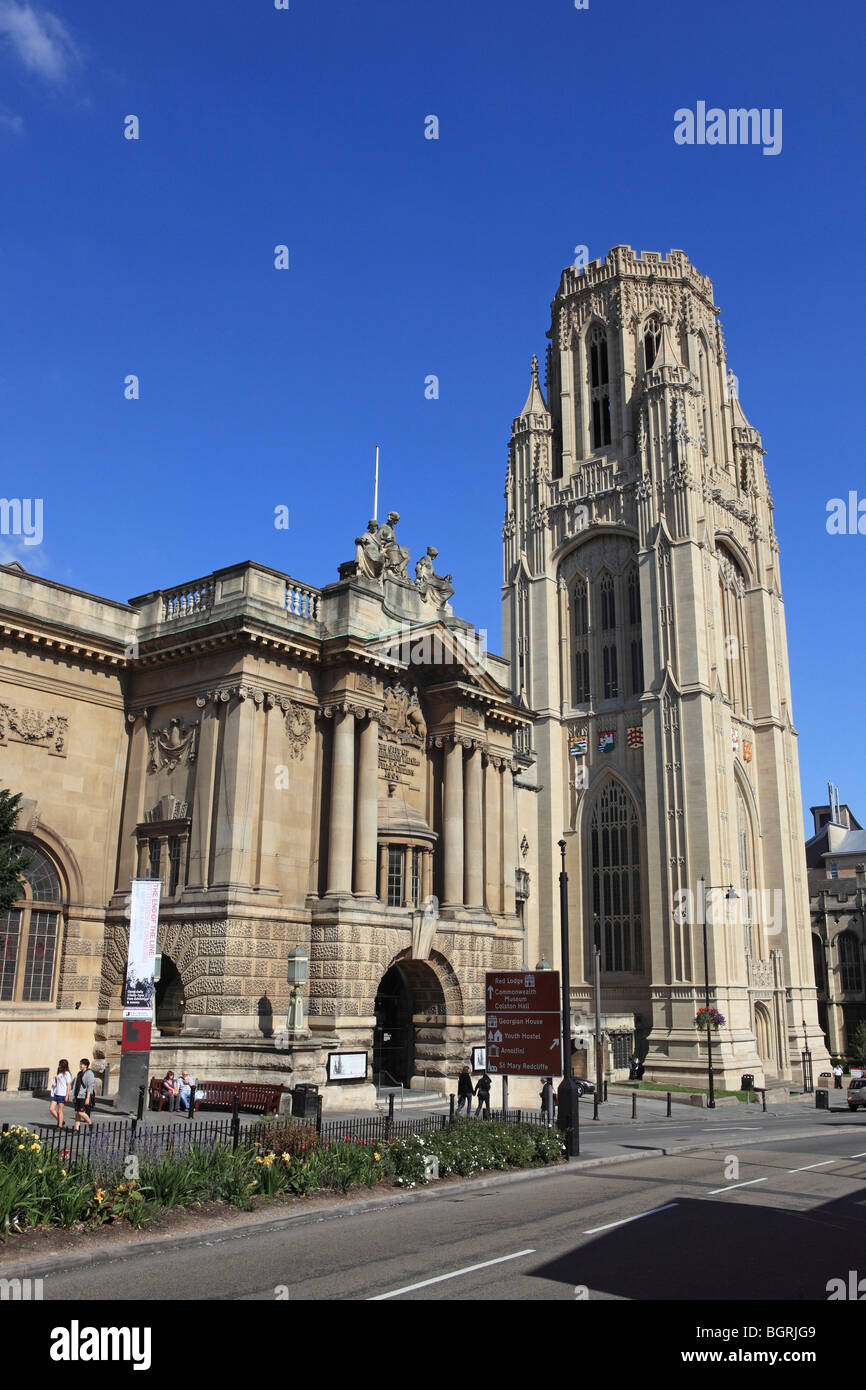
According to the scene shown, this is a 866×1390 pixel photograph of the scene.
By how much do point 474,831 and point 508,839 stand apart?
14.2ft

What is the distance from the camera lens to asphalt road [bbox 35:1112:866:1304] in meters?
11.4

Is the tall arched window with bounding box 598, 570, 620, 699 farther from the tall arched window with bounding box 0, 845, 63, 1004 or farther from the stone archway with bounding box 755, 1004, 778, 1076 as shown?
the tall arched window with bounding box 0, 845, 63, 1004

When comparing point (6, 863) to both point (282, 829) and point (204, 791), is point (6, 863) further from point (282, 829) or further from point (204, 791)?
point (282, 829)

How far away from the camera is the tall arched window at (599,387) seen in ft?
265

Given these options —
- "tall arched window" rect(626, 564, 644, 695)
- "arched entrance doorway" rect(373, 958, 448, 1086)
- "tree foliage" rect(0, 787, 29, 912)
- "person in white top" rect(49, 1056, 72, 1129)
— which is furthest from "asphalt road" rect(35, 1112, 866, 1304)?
"tall arched window" rect(626, 564, 644, 695)

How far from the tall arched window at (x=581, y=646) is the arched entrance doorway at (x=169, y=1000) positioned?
4662 cm

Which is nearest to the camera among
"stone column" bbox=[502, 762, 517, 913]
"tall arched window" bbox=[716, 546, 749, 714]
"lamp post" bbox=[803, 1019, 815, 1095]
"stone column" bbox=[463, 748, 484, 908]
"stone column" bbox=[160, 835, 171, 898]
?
"stone column" bbox=[160, 835, 171, 898]

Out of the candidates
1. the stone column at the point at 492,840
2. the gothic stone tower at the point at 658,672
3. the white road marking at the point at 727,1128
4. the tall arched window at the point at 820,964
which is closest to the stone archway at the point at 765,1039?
the gothic stone tower at the point at 658,672

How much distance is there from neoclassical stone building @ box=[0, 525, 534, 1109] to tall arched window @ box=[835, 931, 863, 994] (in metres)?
66.6

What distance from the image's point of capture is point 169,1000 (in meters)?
Result: 33.3

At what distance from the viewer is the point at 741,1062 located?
202 ft
